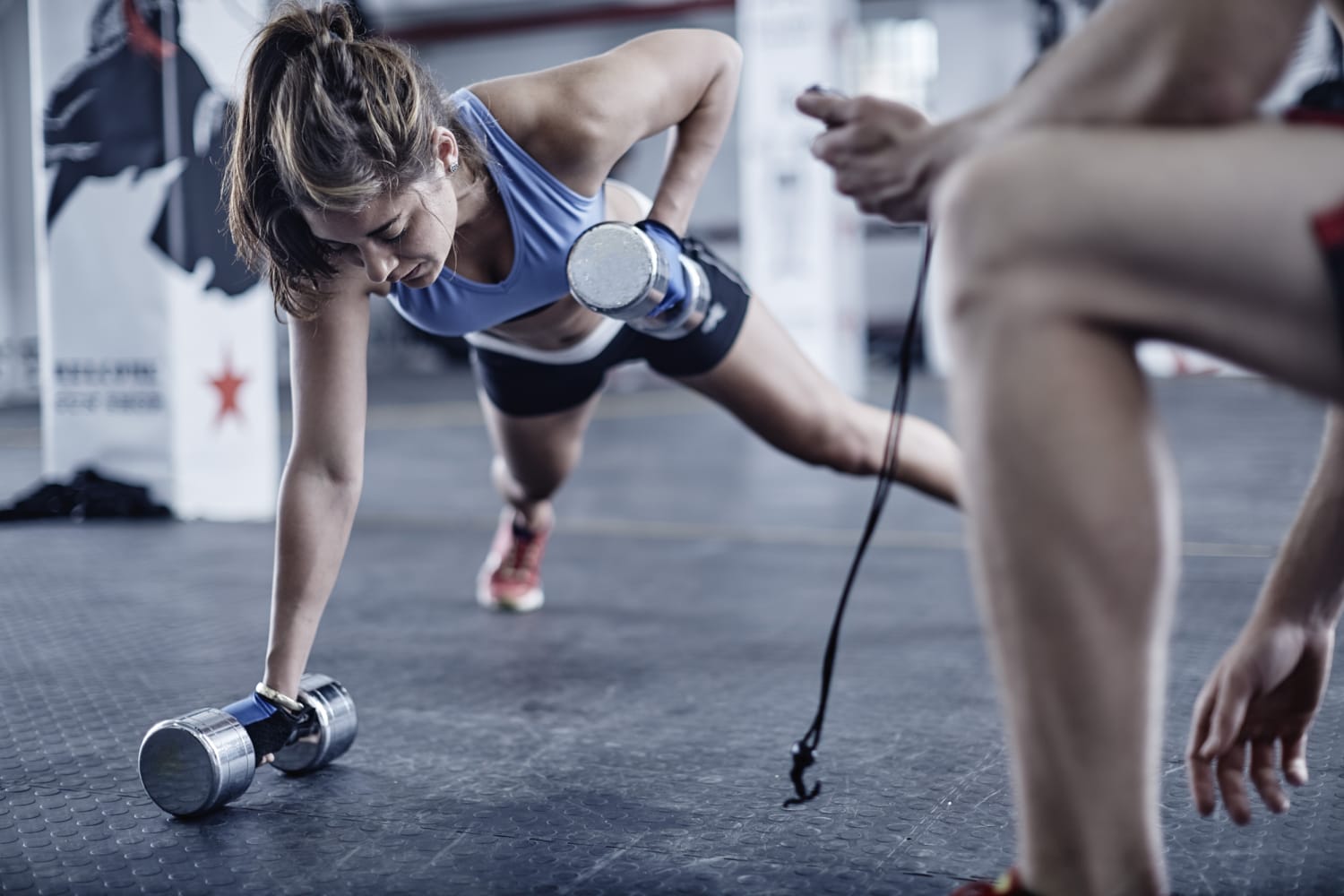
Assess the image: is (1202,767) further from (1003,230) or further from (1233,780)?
(1003,230)

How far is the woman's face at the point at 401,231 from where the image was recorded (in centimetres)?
125

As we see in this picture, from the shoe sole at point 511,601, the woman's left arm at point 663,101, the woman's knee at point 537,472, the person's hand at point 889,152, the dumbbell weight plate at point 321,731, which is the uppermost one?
the woman's left arm at point 663,101

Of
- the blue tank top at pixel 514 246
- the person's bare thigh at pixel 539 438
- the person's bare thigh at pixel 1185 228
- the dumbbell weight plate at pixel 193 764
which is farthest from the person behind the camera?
the person's bare thigh at pixel 539 438

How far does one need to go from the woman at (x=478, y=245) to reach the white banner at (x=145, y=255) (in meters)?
1.60

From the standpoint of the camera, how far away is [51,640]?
202 cm

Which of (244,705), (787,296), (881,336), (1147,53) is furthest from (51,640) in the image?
(881,336)

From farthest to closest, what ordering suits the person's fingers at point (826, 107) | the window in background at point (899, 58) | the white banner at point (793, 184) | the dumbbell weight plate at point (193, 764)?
1. the window in background at point (899, 58)
2. the white banner at point (793, 184)
3. the dumbbell weight plate at point (193, 764)
4. the person's fingers at point (826, 107)

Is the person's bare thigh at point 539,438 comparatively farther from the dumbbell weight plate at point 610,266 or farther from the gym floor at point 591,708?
the dumbbell weight plate at point 610,266

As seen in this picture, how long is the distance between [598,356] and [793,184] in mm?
5780

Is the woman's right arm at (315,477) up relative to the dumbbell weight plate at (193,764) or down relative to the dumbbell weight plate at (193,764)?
up

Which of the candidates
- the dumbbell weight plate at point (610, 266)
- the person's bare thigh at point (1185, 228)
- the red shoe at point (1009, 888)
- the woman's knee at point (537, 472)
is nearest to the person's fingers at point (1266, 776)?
the red shoe at point (1009, 888)

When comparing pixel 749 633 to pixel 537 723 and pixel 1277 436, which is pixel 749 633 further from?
pixel 1277 436

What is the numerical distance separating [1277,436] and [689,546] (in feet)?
8.71

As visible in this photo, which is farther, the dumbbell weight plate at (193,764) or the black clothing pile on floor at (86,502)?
the black clothing pile on floor at (86,502)
